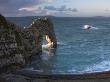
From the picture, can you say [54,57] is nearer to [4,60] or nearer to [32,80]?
[4,60]

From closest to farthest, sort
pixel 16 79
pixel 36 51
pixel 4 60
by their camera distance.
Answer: pixel 16 79 < pixel 4 60 < pixel 36 51

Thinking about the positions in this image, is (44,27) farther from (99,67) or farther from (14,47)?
(14,47)

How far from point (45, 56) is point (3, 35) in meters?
14.5

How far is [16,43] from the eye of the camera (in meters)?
48.0

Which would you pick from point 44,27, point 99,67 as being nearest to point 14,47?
point 99,67

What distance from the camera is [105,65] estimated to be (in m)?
53.2

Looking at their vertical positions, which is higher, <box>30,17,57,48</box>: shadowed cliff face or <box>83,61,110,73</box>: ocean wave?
<box>30,17,57,48</box>: shadowed cliff face

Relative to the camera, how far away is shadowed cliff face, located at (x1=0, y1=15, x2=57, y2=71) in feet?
148

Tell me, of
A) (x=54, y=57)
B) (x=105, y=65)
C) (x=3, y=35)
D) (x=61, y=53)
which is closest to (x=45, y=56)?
(x=54, y=57)

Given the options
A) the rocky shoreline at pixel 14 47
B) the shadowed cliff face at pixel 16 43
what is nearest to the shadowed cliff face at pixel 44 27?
the shadowed cliff face at pixel 16 43

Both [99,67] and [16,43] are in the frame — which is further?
[99,67]

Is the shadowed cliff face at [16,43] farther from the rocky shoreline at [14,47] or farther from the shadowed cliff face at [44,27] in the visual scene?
the shadowed cliff face at [44,27]

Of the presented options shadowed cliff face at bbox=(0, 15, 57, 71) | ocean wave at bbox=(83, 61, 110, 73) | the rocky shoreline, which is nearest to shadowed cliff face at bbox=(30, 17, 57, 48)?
shadowed cliff face at bbox=(0, 15, 57, 71)

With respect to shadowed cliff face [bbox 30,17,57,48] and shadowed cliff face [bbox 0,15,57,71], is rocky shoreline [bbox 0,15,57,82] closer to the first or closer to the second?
shadowed cliff face [bbox 0,15,57,71]
